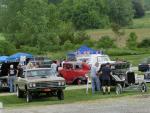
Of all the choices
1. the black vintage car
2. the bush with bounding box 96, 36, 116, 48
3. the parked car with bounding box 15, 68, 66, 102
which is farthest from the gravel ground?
the bush with bounding box 96, 36, 116, 48

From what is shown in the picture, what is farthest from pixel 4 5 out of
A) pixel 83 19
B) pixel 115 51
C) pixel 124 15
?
pixel 115 51

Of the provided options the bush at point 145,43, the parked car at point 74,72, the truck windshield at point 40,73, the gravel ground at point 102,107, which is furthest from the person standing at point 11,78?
the bush at point 145,43

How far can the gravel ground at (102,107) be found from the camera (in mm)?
20297

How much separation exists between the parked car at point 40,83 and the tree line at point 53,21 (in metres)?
53.1

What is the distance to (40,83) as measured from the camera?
25594mm

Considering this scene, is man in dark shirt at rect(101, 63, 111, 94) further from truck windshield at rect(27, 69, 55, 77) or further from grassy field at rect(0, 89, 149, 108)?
truck windshield at rect(27, 69, 55, 77)

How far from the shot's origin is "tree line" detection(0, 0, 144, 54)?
280 ft

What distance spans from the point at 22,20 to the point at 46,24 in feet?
17.9

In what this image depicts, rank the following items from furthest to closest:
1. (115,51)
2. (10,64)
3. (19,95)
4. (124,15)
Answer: (124,15), (115,51), (10,64), (19,95)

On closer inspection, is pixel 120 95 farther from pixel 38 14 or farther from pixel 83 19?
pixel 83 19

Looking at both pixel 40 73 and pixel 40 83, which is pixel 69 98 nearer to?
pixel 40 73

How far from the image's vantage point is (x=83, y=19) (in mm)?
129125

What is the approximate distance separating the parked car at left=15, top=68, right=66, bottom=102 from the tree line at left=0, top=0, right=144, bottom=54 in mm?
53085

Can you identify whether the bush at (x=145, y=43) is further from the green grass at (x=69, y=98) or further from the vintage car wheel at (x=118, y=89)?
the vintage car wheel at (x=118, y=89)
